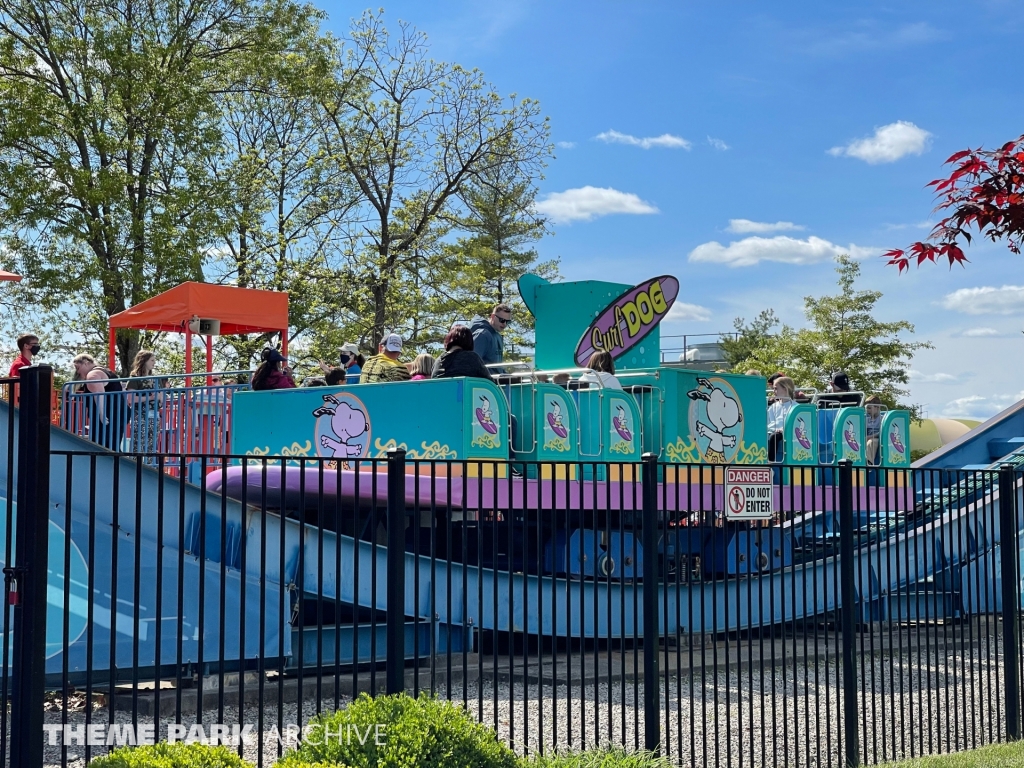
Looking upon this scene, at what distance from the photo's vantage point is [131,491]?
30.7 ft

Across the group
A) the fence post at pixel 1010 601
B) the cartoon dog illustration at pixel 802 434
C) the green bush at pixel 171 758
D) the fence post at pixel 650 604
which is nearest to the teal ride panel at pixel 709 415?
the cartoon dog illustration at pixel 802 434

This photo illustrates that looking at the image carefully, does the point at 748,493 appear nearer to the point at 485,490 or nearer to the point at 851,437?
the point at 485,490

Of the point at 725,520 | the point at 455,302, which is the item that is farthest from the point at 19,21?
the point at 725,520

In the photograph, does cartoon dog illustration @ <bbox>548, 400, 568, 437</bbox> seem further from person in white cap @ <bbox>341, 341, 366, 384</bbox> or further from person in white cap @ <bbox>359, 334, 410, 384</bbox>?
person in white cap @ <bbox>341, 341, 366, 384</bbox>

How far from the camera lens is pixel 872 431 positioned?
15898 mm

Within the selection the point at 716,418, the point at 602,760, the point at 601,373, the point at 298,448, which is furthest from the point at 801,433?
the point at 602,760

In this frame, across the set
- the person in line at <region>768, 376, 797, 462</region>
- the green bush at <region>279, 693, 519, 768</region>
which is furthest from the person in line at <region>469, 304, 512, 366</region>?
the green bush at <region>279, 693, 519, 768</region>

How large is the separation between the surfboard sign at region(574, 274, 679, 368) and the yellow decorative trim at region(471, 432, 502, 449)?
3024mm

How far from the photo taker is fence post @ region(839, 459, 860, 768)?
284 inches

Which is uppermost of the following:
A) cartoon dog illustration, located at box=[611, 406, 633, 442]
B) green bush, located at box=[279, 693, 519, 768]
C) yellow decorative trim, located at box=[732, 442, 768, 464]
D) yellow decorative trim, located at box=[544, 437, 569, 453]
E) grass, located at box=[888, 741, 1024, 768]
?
cartoon dog illustration, located at box=[611, 406, 633, 442]

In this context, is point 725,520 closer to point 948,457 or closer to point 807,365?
point 948,457

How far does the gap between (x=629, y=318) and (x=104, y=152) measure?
18.2m

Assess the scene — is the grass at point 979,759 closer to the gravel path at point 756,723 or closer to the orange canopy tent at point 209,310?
the gravel path at point 756,723

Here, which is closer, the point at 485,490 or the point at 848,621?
the point at 848,621
